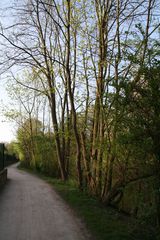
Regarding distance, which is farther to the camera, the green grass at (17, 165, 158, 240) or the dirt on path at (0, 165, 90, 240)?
the green grass at (17, 165, 158, 240)

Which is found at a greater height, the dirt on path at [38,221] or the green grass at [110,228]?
the dirt on path at [38,221]

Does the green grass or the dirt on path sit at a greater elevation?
the dirt on path

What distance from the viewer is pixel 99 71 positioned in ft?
39.4

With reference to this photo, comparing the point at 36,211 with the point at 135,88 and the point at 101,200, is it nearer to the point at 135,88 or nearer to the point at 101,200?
the point at 101,200

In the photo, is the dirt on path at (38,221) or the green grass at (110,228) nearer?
the dirt on path at (38,221)

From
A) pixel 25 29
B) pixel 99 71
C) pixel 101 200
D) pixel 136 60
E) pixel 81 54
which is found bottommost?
pixel 101 200

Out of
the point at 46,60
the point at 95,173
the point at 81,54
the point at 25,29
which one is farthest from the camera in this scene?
the point at 46,60

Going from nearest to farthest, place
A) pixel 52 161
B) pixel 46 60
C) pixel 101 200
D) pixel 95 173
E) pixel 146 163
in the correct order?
pixel 146 163
pixel 101 200
pixel 95 173
pixel 46 60
pixel 52 161

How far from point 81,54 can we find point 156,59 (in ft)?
24.8

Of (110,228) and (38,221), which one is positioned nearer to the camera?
(110,228)

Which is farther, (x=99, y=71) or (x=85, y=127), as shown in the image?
(x=85, y=127)

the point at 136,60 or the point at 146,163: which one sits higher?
the point at 136,60

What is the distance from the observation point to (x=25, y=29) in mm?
14633

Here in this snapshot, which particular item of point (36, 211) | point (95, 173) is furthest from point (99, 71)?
point (36, 211)
